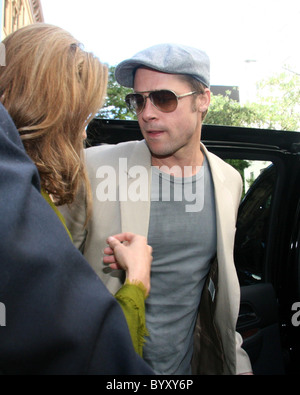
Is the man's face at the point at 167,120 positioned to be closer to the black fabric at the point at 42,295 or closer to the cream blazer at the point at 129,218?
the cream blazer at the point at 129,218

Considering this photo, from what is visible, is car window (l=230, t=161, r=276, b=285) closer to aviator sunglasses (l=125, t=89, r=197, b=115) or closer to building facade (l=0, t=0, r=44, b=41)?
aviator sunglasses (l=125, t=89, r=197, b=115)

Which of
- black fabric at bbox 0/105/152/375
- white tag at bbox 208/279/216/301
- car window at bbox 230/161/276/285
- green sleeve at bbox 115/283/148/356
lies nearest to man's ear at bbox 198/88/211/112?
car window at bbox 230/161/276/285

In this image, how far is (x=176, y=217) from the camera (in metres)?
1.90

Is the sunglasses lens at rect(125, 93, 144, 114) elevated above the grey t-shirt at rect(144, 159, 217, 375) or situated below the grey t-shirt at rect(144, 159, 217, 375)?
above

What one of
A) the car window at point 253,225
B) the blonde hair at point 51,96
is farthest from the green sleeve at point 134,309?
the car window at point 253,225

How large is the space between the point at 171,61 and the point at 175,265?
1055mm

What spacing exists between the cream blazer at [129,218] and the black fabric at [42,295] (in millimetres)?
838

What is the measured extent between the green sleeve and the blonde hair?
356 mm

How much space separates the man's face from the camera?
1.96 m

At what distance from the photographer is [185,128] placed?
80.2 inches

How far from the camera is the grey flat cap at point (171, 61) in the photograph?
192 centimetres

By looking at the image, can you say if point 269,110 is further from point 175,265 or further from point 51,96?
point 51,96

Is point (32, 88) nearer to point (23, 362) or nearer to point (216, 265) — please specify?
point (23, 362)

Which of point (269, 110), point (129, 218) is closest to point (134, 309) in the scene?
point (129, 218)
